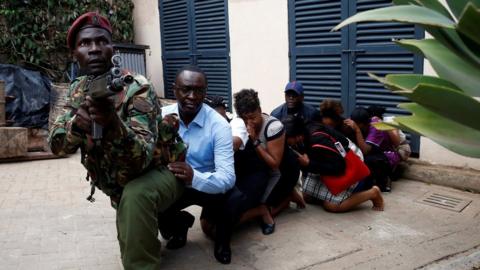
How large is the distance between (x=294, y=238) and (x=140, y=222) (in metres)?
1.28

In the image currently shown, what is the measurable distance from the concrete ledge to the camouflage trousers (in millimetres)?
2830

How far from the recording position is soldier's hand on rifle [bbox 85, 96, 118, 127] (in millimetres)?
1954

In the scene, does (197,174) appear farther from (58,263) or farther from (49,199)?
(49,199)

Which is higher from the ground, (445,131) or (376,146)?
(445,131)

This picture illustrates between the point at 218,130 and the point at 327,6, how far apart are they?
2767 mm

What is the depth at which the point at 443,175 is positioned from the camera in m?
4.24

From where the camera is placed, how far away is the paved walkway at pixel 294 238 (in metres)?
2.90

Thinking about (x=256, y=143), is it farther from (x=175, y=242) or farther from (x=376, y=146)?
(x=376, y=146)

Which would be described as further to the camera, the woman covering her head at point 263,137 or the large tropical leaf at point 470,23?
the woman covering her head at point 263,137

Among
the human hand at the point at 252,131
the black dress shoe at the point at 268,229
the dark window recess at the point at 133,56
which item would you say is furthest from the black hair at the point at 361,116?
the dark window recess at the point at 133,56

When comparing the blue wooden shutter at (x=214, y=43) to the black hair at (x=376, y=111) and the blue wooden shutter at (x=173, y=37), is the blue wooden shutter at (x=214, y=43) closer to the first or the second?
the blue wooden shutter at (x=173, y=37)

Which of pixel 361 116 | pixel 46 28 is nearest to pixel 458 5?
pixel 361 116

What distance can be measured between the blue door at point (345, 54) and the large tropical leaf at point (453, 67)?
2973 mm

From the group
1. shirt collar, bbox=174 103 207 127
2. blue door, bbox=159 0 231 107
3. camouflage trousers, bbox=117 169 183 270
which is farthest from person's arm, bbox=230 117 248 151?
blue door, bbox=159 0 231 107
